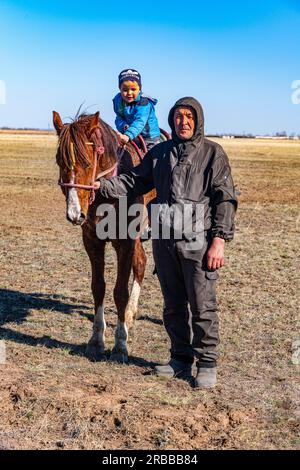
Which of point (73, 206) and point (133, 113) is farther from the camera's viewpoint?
point (133, 113)

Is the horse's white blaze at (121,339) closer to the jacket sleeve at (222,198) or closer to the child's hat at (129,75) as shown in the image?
the jacket sleeve at (222,198)

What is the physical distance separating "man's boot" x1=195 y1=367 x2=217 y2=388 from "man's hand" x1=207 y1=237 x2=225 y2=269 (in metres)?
0.91

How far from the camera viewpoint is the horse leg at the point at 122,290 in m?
5.73

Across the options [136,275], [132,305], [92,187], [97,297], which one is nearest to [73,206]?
[92,187]

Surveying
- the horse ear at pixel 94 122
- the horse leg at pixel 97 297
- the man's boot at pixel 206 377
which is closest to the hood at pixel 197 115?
the horse ear at pixel 94 122

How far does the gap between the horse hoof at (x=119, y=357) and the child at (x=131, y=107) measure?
2083 mm

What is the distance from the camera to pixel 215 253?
15.3 feet

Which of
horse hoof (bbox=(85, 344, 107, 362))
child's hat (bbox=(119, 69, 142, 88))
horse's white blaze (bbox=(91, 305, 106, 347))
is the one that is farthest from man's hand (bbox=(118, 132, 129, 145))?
horse hoof (bbox=(85, 344, 107, 362))

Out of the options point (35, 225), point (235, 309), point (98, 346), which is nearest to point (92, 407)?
point (98, 346)

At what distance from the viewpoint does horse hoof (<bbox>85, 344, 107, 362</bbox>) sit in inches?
227

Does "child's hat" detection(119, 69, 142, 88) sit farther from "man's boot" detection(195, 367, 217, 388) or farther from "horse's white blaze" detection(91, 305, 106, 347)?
"man's boot" detection(195, 367, 217, 388)

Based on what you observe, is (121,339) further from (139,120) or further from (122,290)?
(139,120)

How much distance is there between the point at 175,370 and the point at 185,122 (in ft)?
6.98

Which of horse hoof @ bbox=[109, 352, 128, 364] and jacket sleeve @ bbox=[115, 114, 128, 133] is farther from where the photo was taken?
jacket sleeve @ bbox=[115, 114, 128, 133]
